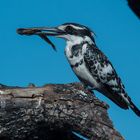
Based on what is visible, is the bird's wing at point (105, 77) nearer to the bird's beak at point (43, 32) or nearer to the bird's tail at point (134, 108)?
the bird's tail at point (134, 108)

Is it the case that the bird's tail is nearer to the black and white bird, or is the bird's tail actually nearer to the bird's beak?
the black and white bird

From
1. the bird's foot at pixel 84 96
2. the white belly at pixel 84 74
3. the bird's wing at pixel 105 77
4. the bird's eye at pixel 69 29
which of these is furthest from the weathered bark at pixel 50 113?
the bird's eye at pixel 69 29

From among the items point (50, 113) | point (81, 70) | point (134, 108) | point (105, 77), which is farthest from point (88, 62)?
point (50, 113)

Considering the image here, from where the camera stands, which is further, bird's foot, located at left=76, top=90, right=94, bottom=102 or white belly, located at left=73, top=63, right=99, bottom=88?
white belly, located at left=73, top=63, right=99, bottom=88

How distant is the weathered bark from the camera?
5.08 metres

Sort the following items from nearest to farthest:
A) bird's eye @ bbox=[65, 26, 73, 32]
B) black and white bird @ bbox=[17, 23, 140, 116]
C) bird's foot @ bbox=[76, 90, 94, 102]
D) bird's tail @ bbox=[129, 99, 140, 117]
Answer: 1. bird's foot @ bbox=[76, 90, 94, 102]
2. bird's tail @ bbox=[129, 99, 140, 117]
3. black and white bird @ bbox=[17, 23, 140, 116]
4. bird's eye @ bbox=[65, 26, 73, 32]

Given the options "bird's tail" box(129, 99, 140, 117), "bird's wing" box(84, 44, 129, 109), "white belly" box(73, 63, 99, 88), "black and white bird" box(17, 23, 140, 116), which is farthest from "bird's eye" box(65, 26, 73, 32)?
"bird's tail" box(129, 99, 140, 117)

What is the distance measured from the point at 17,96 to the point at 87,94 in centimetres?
89

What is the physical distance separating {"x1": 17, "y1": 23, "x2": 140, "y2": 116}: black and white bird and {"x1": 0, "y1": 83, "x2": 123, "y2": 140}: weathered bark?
1.31m

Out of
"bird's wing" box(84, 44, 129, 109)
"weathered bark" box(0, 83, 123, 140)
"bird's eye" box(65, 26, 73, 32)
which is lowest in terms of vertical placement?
"weathered bark" box(0, 83, 123, 140)

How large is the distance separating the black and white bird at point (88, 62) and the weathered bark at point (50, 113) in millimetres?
1306

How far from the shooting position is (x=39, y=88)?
523 centimetres

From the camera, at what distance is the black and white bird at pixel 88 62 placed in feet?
21.6

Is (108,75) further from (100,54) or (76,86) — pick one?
(76,86)
